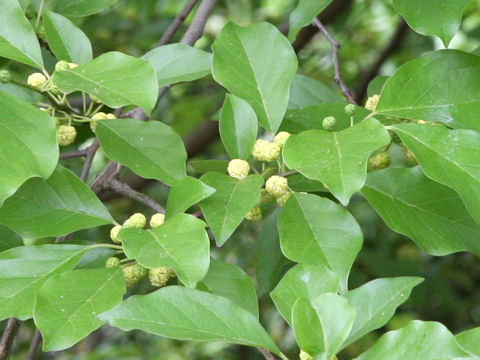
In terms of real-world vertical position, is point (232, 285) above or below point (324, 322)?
below

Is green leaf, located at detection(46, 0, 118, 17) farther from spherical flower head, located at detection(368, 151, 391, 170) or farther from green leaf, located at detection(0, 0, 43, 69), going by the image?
spherical flower head, located at detection(368, 151, 391, 170)

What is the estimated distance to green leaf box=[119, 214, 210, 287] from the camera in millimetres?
936

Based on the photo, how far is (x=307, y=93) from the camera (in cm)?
156

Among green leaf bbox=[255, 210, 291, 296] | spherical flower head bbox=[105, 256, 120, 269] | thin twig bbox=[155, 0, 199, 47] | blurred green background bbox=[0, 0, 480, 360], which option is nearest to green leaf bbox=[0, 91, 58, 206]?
spherical flower head bbox=[105, 256, 120, 269]

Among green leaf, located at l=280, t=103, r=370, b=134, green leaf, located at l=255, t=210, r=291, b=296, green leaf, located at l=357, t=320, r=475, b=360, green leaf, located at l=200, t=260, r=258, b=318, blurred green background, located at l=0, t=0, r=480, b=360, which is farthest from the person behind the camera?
blurred green background, located at l=0, t=0, r=480, b=360

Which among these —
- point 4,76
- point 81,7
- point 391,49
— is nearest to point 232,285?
point 4,76

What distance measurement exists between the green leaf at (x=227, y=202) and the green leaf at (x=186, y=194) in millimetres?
20

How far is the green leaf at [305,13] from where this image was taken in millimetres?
1425

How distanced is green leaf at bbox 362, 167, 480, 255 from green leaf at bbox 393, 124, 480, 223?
15cm

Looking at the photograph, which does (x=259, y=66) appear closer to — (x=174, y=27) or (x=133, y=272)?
(x=133, y=272)

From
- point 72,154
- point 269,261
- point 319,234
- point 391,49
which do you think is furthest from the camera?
point 391,49

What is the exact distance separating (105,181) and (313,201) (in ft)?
1.35

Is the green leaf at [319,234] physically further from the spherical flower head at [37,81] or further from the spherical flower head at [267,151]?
the spherical flower head at [37,81]

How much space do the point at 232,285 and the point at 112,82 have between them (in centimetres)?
32
